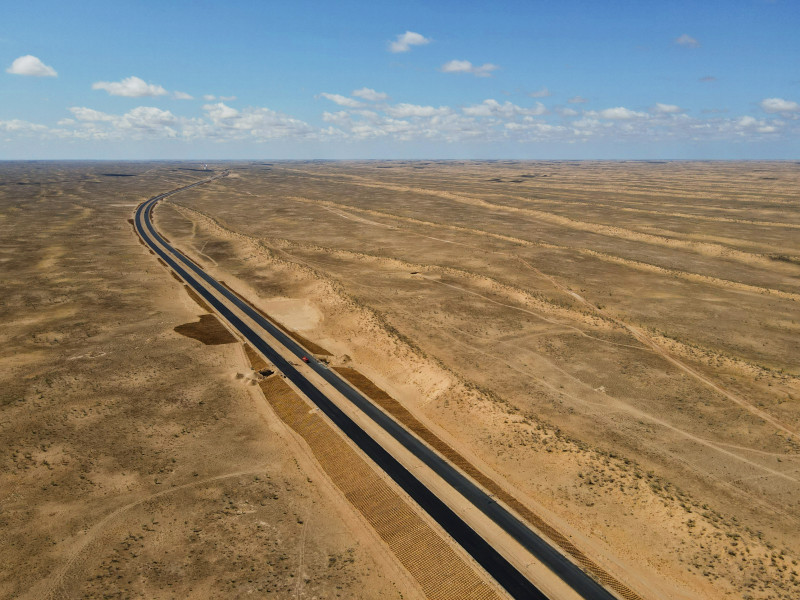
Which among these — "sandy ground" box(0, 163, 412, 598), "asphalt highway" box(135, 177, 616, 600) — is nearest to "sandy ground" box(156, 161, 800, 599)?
"asphalt highway" box(135, 177, 616, 600)

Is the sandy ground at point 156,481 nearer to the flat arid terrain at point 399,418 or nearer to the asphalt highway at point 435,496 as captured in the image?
the flat arid terrain at point 399,418

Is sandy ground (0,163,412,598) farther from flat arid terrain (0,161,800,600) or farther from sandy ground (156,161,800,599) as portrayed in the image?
sandy ground (156,161,800,599)

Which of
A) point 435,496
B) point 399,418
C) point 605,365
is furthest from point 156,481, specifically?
point 605,365

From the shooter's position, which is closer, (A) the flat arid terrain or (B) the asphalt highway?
(B) the asphalt highway

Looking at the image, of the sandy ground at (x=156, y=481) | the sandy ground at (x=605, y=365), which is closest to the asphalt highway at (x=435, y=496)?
the sandy ground at (x=605, y=365)

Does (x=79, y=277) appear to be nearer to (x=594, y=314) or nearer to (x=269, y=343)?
(x=269, y=343)

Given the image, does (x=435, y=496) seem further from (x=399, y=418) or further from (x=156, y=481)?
(x=156, y=481)
